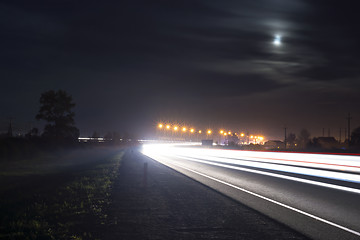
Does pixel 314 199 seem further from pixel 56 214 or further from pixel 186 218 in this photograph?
pixel 56 214

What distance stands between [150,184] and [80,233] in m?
8.50

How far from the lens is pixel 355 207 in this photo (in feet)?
31.4

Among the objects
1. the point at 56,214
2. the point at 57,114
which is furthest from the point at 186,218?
the point at 57,114

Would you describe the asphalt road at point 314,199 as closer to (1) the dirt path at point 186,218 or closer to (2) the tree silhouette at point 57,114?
(1) the dirt path at point 186,218

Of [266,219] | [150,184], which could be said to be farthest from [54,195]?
[266,219]

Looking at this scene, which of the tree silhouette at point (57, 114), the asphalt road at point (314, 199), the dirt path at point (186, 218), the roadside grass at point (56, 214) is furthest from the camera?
the tree silhouette at point (57, 114)

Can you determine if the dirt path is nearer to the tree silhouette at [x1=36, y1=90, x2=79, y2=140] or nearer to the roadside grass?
the roadside grass

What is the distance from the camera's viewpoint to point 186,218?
833cm

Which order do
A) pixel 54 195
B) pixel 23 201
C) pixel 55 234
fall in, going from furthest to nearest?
pixel 54 195, pixel 23 201, pixel 55 234

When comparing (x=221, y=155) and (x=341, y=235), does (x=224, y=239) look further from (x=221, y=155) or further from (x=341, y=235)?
(x=221, y=155)

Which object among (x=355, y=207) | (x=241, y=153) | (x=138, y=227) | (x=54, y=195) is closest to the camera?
(x=138, y=227)

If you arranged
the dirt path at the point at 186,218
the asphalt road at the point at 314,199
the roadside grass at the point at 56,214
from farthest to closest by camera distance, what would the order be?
the asphalt road at the point at 314,199 < the roadside grass at the point at 56,214 < the dirt path at the point at 186,218

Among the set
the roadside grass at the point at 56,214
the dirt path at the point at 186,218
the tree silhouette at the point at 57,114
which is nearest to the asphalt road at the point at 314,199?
the dirt path at the point at 186,218

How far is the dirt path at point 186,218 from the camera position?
6.77m
